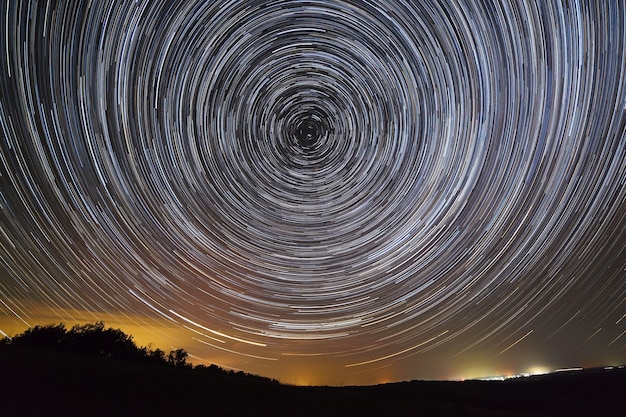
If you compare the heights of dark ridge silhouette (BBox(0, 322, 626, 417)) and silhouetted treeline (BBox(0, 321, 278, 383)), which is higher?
silhouetted treeline (BBox(0, 321, 278, 383))

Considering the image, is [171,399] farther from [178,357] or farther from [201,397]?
[178,357]

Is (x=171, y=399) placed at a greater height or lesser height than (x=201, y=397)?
lesser

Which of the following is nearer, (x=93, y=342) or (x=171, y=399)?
(x=171, y=399)

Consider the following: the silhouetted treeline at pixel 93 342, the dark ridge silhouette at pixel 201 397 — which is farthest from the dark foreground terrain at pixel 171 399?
the silhouetted treeline at pixel 93 342

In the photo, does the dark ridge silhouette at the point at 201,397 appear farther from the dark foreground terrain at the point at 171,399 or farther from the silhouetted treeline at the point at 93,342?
the silhouetted treeline at the point at 93,342

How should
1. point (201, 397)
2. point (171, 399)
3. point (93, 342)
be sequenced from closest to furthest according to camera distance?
1. point (171, 399)
2. point (201, 397)
3. point (93, 342)

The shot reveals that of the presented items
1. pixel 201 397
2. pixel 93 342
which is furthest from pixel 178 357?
pixel 201 397

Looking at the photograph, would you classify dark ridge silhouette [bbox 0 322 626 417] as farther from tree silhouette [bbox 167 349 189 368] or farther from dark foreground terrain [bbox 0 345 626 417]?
tree silhouette [bbox 167 349 189 368]

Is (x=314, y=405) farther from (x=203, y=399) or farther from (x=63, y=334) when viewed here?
(x=63, y=334)

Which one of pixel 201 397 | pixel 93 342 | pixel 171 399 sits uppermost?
pixel 93 342

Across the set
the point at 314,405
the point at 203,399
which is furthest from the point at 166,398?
the point at 314,405

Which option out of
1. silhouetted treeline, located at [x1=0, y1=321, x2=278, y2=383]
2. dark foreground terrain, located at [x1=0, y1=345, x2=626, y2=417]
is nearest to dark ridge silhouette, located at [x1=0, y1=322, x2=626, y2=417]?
dark foreground terrain, located at [x1=0, y1=345, x2=626, y2=417]
